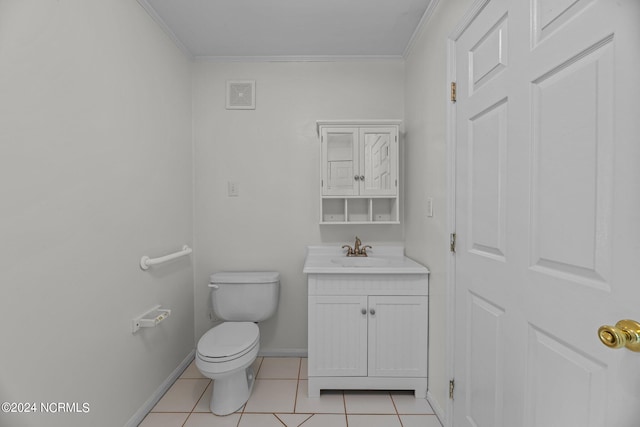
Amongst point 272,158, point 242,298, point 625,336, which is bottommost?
point 242,298

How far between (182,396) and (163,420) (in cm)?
21

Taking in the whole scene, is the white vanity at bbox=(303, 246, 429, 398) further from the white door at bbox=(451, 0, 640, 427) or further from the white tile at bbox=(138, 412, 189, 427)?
the white tile at bbox=(138, 412, 189, 427)

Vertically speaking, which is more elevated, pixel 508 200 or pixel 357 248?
pixel 508 200

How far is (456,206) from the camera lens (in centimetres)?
143

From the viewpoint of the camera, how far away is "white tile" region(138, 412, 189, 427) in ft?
5.19

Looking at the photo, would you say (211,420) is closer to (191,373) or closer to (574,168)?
(191,373)

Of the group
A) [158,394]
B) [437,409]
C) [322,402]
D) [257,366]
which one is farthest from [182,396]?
[437,409]

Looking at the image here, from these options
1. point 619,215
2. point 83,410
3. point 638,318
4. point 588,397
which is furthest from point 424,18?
point 83,410

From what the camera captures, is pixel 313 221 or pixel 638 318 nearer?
pixel 638 318

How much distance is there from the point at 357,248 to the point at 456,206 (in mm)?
945

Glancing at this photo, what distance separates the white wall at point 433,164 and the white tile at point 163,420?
144 centimetres

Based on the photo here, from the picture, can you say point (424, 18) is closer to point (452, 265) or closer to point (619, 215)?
point (452, 265)

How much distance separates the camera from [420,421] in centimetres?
160

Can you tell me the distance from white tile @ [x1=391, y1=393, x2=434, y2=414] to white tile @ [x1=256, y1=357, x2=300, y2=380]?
2.29 ft
